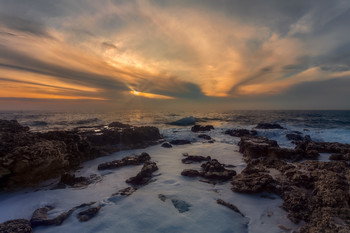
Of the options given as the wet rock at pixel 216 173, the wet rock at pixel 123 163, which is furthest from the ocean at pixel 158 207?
the wet rock at pixel 123 163

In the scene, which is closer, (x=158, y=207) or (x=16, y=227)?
(x=16, y=227)

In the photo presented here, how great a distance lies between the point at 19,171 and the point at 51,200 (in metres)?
1.82

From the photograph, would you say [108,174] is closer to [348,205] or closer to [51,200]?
[51,200]

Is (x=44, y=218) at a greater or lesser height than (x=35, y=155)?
lesser

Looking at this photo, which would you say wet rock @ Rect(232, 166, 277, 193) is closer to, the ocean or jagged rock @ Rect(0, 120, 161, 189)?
the ocean


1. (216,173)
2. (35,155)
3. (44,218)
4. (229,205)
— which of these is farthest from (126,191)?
(35,155)

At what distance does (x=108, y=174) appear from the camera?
6301 millimetres

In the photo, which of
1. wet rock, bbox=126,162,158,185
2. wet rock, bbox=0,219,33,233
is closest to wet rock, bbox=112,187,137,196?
wet rock, bbox=126,162,158,185

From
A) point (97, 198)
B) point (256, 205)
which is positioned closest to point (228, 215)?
point (256, 205)

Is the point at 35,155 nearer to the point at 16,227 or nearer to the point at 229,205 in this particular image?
the point at 16,227

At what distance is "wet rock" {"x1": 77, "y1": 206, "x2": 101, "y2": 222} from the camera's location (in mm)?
3529

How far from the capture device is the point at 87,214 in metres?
3.66

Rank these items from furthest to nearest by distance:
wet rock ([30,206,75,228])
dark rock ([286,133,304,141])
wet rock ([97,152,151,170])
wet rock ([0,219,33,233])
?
dark rock ([286,133,304,141]) < wet rock ([97,152,151,170]) < wet rock ([30,206,75,228]) < wet rock ([0,219,33,233])

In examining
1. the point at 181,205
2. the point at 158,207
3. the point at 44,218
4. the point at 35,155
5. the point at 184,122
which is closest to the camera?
the point at 44,218
